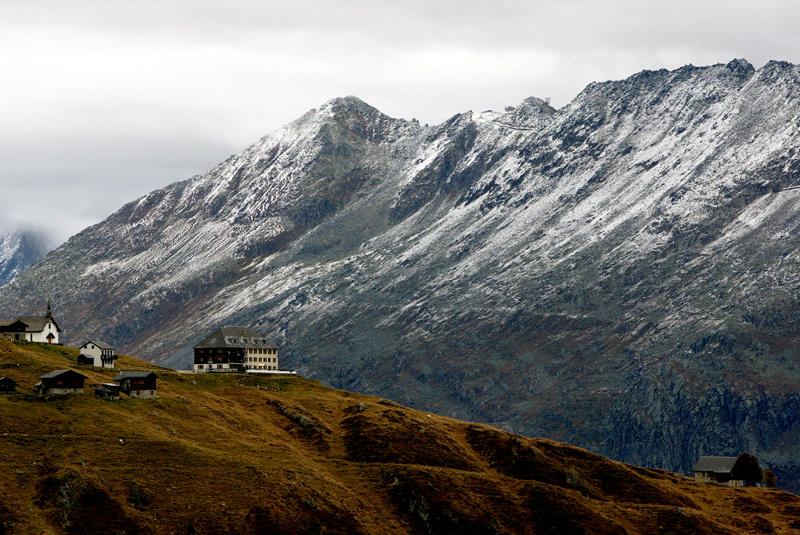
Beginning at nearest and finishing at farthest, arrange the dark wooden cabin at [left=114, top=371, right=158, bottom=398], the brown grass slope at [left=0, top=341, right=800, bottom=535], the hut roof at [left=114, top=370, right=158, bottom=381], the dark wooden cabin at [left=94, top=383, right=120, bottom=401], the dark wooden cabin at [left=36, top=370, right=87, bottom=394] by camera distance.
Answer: the brown grass slope at [left=0, top=341, right=800, bottom=535] < the dark wooden cabin at [left=36, top=370, right=87, bottom=394] < the dark wooden cabin at [left=94, top=383, right=120, bottom=401] < the dark wooden cabin at [left=114, top=371, right=158, bottom=398] < the hut roof at [left=114, top=370, right=158, bottom=381]

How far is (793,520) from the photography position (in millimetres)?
192875

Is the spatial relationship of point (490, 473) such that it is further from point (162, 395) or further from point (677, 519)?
point (162, 395)

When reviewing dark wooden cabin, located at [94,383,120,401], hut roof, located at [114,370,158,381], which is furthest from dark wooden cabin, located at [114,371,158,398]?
dark wooden cabin, located at [94,383,120,401]

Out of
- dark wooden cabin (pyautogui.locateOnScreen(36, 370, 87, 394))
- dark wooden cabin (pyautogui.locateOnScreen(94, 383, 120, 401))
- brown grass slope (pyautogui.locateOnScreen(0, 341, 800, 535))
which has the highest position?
dark wooden cabin (pyautogui.locateOnScreen(36, 370, 87, 394))

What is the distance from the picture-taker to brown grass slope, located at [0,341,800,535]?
142500mm

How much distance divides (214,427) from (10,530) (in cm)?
4920

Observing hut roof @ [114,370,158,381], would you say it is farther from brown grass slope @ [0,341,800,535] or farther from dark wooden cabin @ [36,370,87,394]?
dark wooden cabin @ [36,370,87,394]

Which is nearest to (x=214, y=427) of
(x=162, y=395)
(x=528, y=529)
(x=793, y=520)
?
(x=162, y=395)

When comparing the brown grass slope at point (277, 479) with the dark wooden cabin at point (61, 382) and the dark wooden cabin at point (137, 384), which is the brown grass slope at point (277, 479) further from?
the dark wooden cabin at point (137, 384)

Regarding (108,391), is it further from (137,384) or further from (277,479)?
(277,479)

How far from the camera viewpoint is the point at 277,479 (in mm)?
156125

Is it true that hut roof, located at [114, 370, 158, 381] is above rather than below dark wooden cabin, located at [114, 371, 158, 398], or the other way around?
above

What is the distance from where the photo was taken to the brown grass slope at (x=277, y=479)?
142 m

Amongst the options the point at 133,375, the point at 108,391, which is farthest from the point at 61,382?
the point at 133,375
